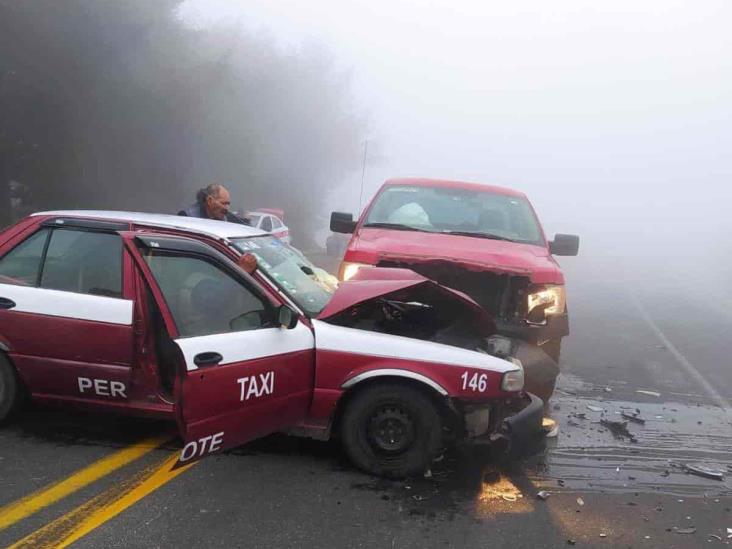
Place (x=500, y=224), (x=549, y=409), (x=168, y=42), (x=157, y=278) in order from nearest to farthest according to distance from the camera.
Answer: (x=157, y=278) < (x=549, y=409) < (x=500, y=224) < (x=168, y=42)

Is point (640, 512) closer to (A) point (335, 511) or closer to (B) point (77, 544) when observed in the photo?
(A) point (335, 511)

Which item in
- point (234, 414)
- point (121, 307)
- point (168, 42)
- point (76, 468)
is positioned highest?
point (168, 42)

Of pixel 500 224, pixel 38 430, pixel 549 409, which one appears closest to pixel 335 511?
pixel 38 430

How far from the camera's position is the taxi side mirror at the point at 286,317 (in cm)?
377

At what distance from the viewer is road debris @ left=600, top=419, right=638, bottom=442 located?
5.30 meters

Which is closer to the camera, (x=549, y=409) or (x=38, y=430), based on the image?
(x=38, y=430)

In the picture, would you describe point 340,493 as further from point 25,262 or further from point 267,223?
point 267,223

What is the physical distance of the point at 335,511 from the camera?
3635 millimetres

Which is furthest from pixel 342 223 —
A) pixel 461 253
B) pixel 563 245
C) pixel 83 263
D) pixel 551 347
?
pixel 83 263

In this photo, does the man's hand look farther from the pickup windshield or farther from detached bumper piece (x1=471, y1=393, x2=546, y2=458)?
the pickup windshield

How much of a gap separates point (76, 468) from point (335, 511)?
1644mm

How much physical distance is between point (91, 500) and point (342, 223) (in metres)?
3.92

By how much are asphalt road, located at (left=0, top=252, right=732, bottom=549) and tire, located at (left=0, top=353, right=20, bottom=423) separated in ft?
Result: 0.77

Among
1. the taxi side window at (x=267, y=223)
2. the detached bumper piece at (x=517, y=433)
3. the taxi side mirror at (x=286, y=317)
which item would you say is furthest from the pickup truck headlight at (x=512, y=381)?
the taxi side window at (x=267, y=223)
